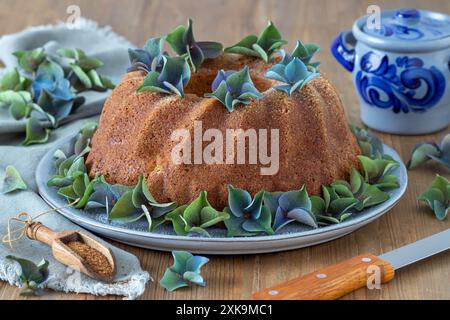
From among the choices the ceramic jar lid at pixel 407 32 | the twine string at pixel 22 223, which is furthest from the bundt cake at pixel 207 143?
the ceramic jar lid at pixel 407 32

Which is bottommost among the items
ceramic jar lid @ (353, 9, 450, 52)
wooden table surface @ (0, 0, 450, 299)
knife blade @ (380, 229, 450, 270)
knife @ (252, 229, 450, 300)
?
wooden table surface @ (0, 0, 450, 299)

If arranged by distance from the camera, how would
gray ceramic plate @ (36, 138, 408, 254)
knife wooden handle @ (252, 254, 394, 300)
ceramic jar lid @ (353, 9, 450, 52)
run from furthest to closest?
1. ceramic jar lid @ (353, 9, 450, 52)
2. gray ceramic plate @ (36, 138, 408, 254)
3. knife wooden handle @ (252, 254, 394, 300)

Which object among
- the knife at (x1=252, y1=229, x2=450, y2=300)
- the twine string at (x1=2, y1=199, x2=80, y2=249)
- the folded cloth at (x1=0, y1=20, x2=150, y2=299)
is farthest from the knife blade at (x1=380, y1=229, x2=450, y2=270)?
the twine string at (x1=2, y1=199, x2=80, y2=249)

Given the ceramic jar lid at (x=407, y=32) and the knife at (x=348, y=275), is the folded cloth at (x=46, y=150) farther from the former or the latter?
the ceramic jar lid at (x=407, y=32)

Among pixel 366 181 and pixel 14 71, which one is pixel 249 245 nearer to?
pixel 366 181

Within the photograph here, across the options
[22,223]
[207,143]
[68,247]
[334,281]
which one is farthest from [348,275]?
[22,223]

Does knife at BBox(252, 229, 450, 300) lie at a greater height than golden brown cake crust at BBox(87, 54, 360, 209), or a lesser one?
lesser

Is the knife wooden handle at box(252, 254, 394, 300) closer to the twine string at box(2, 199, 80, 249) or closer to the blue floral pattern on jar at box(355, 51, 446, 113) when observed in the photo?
the twine string at box(2, 199, 80, 249)

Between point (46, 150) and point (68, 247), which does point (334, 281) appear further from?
point (46, 150)
